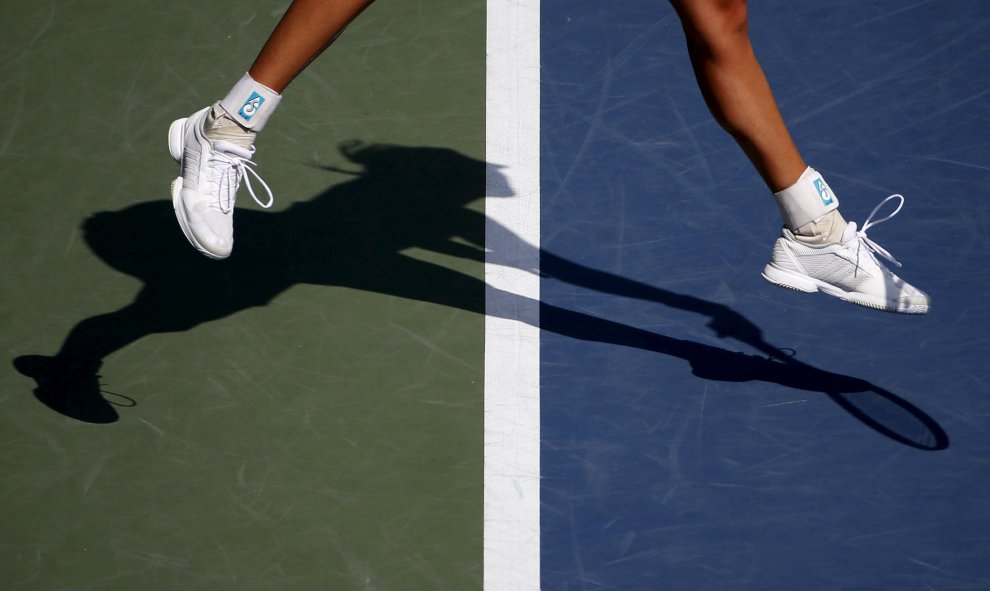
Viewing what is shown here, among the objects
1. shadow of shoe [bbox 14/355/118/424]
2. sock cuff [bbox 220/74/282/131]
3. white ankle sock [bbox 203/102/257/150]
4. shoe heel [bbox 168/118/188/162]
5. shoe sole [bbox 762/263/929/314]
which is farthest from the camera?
shadow of shoe [bbox 14/355/118/424]

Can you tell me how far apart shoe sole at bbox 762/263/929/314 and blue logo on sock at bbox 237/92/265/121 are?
168 cm

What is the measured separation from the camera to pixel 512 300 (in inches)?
185

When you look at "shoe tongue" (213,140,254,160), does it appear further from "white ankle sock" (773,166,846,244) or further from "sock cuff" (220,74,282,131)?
"white ankle sock" (773,166,846,244)

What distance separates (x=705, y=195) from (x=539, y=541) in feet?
5.32

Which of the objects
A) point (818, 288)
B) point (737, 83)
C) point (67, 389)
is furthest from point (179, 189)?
point (818, 288)

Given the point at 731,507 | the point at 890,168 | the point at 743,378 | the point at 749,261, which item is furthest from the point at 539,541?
the point at 890,168

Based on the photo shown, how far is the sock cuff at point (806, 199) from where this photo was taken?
3.53 meters

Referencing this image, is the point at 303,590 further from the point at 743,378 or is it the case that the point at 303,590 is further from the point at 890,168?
the point at 890,168

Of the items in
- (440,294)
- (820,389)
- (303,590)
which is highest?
(440,294)

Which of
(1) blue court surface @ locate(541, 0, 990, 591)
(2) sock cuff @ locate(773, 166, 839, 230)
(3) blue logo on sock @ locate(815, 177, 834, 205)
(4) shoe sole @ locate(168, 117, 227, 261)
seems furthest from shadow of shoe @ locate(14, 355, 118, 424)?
(3) blue logo on sock @ locate(815, 177, 834, 205)

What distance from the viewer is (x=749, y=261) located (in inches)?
186

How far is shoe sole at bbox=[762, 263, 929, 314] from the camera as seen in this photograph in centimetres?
380

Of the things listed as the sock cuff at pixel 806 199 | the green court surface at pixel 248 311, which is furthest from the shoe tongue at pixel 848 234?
the green court surface at pixel 248 311

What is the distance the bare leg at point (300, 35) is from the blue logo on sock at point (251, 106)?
0.05 m
